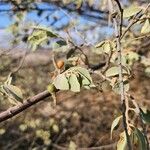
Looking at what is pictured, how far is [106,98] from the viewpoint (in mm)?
5176

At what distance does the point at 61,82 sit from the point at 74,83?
0.02m

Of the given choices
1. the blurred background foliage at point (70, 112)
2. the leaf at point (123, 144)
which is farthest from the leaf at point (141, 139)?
the blurred background foliage at point (70, 112)

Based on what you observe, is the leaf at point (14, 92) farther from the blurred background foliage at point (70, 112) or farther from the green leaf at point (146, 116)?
the blurred background foliage at point (70, 112)

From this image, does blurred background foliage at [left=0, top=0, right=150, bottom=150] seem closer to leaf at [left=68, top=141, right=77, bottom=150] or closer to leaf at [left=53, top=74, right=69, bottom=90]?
leaf at [left=68, top=141, right=77, bottom=150]

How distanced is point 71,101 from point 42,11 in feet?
6.91

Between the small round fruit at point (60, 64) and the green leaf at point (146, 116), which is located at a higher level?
the small round fruit at point (60, 64)

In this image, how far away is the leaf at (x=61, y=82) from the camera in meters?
0.94

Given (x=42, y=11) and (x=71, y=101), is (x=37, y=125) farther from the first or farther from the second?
(x=42, y=11)

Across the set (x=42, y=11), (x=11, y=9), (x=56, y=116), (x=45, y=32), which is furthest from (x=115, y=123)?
(x=56, y=116)

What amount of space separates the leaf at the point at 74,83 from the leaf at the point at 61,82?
0.01 m

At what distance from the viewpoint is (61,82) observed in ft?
3.13

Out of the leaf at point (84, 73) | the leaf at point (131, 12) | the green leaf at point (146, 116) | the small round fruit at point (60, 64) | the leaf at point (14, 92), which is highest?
the leaf at point (131, 12)

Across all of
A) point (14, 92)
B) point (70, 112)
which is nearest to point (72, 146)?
point (70, 112)

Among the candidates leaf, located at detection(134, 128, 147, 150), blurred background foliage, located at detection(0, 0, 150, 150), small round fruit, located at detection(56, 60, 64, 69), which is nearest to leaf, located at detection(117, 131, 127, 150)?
leaf, located at detection(134, 128, 147, 150)
